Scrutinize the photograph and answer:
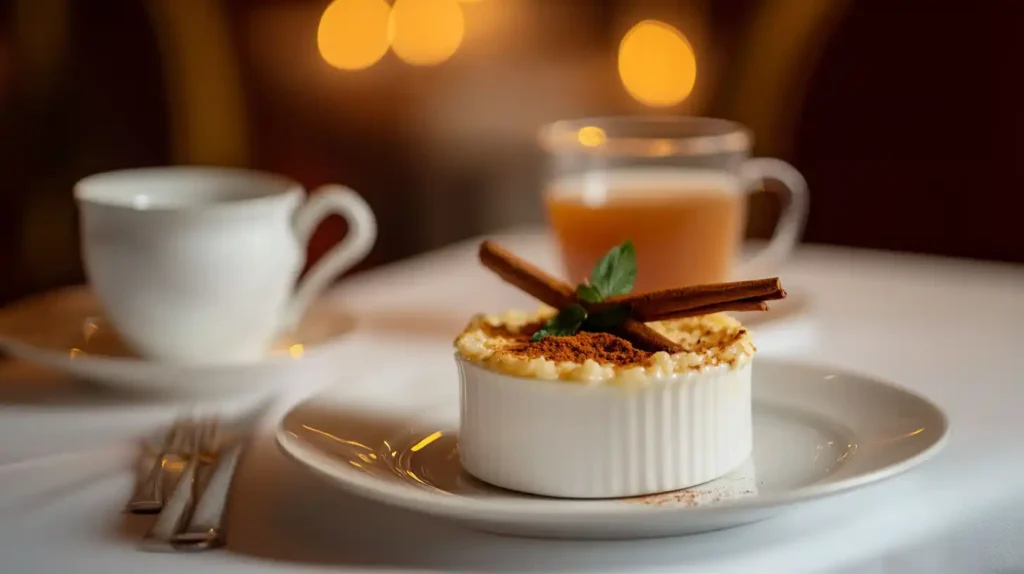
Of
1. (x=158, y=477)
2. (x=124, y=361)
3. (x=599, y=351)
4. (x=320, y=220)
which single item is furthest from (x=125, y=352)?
(x=599, y=351)

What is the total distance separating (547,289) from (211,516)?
373 mm

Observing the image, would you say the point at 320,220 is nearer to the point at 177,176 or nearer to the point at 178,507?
the point at 177,176

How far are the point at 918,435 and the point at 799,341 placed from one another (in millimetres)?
481

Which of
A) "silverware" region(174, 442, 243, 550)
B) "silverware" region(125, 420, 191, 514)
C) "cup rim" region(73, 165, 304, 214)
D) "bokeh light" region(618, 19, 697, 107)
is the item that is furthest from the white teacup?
"bokeh light" region(618, 19, 697, 107)

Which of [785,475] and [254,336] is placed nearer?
[785,475]

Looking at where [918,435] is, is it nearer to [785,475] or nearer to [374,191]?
[785,475]

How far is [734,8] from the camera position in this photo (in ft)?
10.0

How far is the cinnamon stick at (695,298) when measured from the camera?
86cm

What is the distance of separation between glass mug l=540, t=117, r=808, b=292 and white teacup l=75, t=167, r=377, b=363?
0.34 metres

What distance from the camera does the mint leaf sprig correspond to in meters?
0.90

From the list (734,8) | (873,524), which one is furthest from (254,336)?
(734,8)

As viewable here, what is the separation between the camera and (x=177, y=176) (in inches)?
49.2

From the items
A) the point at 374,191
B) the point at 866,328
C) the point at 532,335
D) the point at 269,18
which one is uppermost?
the point at 269,18

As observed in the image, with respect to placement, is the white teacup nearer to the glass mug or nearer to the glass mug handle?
the glass mug
